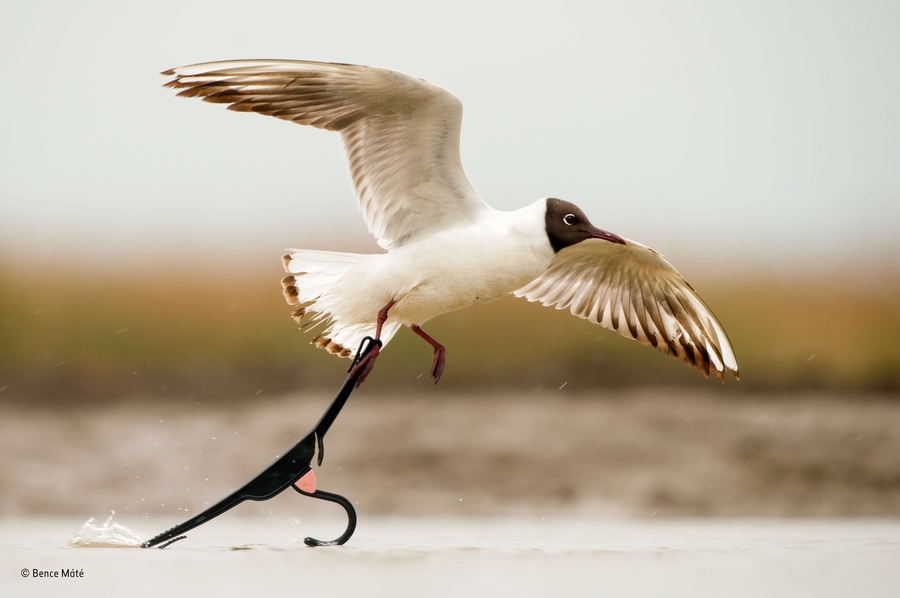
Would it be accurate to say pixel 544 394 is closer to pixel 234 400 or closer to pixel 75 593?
pixel 234 400

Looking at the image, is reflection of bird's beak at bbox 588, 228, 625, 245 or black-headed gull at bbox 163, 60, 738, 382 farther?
reflection of bird's beak at bbox 588, 228, 625, 245

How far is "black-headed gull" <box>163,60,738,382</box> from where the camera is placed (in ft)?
14.1

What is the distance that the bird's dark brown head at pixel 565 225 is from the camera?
4543mm

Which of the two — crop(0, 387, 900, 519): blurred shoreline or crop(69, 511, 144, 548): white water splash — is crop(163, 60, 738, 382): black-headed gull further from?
crop(0, 387, 900, 519): blurred shoreline

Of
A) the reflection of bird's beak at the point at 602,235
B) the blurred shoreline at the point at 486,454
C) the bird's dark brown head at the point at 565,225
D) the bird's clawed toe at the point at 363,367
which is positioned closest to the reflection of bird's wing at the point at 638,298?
the reflection of bird's beak at the point at 602,235

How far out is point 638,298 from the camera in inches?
210

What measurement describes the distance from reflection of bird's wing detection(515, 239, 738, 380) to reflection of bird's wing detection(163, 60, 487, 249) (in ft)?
2.28

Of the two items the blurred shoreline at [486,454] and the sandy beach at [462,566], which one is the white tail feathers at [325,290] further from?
the blurred shoreline at [486,454]

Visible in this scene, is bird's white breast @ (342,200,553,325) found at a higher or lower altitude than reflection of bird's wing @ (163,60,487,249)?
lower

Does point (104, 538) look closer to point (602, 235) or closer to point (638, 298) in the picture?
point (602, 235)

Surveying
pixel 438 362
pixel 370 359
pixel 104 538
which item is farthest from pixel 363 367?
pixel 104 538

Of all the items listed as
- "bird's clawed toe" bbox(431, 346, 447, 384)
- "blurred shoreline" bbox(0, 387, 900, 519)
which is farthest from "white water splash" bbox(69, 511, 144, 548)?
Result: "blurred shoreline" bbox(0, 387, 900, 519)

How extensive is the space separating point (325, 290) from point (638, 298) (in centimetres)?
143

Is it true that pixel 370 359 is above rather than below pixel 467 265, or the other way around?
below
